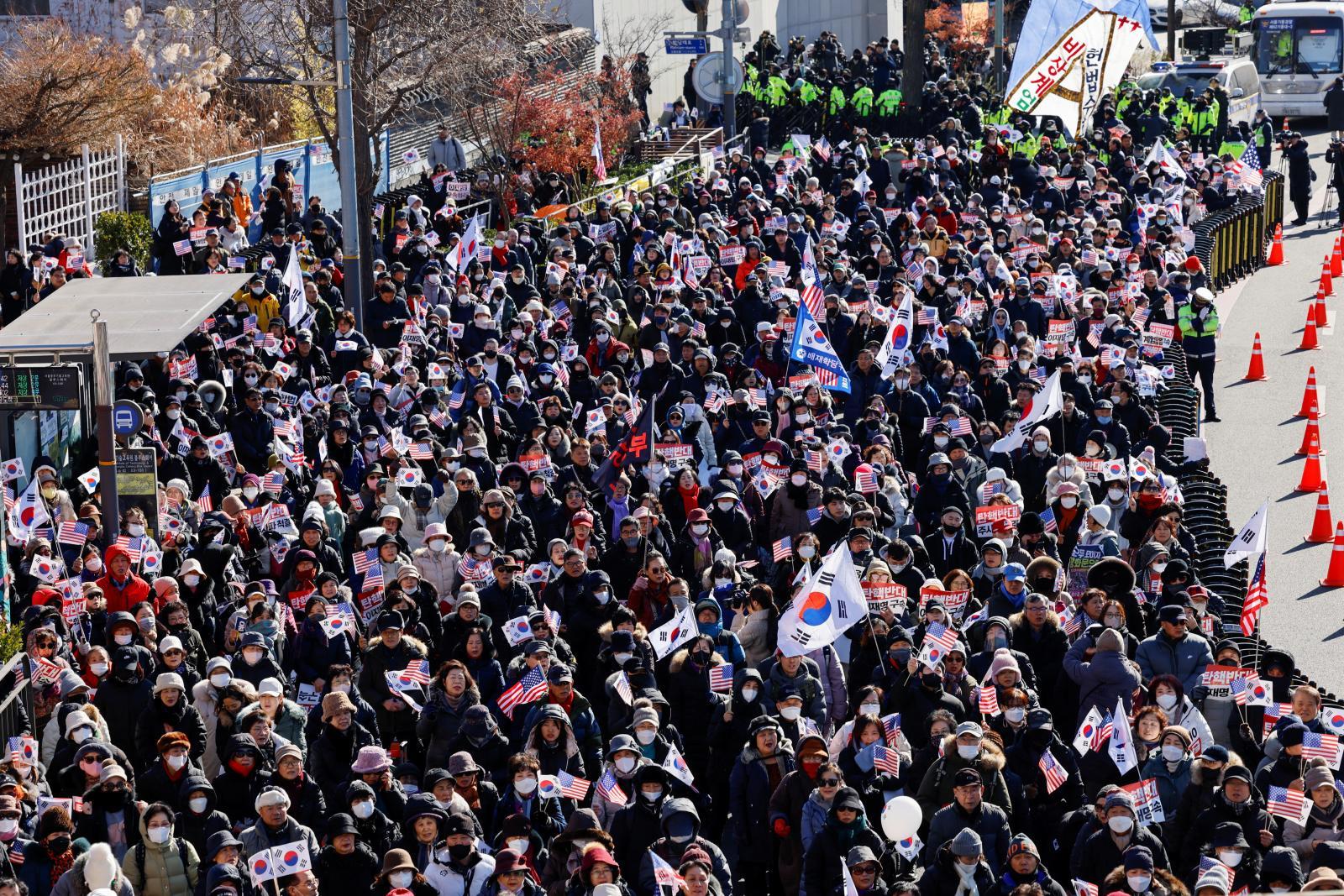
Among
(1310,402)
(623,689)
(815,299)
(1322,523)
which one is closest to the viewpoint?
(623,689)

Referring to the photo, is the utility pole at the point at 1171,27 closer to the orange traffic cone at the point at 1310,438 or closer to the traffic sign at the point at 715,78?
the traffic sign at the point at 715,78

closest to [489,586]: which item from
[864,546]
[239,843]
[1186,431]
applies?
[864,546]

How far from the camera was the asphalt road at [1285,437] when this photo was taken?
17.6m

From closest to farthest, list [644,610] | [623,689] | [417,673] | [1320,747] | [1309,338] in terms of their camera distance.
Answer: [1320,747] < [623,689] < [417,673] < [644,610] < [1309,338]

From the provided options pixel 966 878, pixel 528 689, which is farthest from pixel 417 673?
pixel 966 878

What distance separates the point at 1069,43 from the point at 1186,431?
14264 mm

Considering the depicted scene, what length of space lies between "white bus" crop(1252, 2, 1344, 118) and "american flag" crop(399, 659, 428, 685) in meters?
41.5

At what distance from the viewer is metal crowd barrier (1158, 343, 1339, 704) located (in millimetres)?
14766

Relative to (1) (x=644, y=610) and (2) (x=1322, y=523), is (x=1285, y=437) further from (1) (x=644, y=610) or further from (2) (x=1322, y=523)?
(1) (x=644, y=610)

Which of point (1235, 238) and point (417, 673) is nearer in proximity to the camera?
point (417, 673)

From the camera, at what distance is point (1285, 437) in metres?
23.6

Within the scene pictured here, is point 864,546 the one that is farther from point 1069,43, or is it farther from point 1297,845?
point 1069,43

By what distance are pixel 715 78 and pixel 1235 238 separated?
28.1ft

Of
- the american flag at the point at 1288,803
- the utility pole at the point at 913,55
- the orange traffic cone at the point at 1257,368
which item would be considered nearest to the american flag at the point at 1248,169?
the utility pole at the point at 913,55
